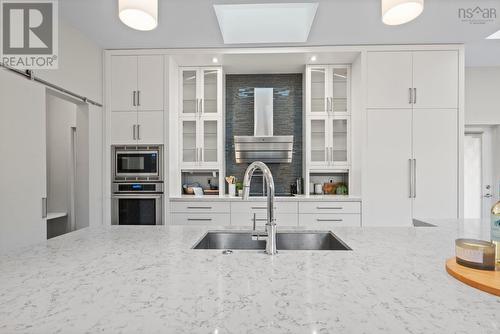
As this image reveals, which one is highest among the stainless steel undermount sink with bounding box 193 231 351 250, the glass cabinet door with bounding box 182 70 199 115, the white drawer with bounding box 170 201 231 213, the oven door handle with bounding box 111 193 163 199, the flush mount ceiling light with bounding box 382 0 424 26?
the glass cabinet door with bounding box 182 70 199 115

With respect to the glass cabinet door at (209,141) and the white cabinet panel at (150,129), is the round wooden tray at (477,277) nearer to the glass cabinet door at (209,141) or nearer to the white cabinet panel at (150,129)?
the glass cabinet door at (209,141)

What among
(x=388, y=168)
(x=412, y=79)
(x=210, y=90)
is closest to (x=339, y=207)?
(x=388, y=168)

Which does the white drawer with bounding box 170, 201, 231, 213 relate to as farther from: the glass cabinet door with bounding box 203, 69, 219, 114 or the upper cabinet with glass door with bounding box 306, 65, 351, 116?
the upper cabinet with glass door with bounding box 306, 65, 351, 116

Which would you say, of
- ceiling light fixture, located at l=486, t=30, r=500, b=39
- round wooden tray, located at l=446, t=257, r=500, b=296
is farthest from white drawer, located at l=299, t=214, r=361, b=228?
ceiling light fixture, located at l=486, t=30, r=500, b=39

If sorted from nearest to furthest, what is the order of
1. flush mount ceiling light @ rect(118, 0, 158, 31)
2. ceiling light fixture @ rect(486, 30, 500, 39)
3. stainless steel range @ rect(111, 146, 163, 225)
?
flush mount ceiling light @ rect(118, 0, 158, 31) → ceiling light fixture @ rect(486, 30, 500, 39) → stainless steel range @ rect(111, 146, 163, 225)

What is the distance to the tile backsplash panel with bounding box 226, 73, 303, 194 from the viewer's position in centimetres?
396

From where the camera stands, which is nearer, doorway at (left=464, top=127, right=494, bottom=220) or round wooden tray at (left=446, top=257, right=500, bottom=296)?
round wooden tray at (left=446, top=257, right=500, bottom=296)

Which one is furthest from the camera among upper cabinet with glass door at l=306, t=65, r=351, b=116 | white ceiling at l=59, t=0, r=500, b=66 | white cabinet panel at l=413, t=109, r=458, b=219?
upper cabinet with glass door at l=306, t=65, r=351, b=116

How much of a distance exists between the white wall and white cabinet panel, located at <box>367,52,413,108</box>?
1467 mm

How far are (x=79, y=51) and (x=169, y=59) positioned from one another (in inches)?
37.4

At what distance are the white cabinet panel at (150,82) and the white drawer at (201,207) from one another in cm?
123

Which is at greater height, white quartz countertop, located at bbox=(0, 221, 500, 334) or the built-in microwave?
the built-in microwave

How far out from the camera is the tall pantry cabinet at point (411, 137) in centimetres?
326

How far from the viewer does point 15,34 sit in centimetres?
224
